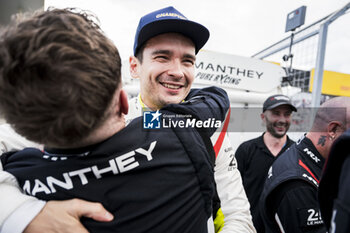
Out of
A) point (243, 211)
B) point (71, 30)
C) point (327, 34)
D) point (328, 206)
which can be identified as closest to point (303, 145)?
point (243, 211)

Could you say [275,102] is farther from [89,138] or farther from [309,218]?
[89,138]

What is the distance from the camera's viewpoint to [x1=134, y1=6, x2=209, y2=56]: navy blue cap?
1.07 m

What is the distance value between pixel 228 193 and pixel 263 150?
1.69 meters

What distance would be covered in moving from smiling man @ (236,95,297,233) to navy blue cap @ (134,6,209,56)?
1.75 metres

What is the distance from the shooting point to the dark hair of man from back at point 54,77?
44 cm

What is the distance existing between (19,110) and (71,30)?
0.64 feet

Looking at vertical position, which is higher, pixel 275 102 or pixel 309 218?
pixel 275 102

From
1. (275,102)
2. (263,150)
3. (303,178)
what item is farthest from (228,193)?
(275,102)

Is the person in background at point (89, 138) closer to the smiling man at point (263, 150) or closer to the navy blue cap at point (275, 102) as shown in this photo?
the smiling man at point (263, 150)

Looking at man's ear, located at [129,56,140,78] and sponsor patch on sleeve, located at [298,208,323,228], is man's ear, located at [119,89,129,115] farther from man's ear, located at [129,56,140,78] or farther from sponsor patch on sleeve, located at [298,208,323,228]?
sponsor patch on sleeve, located at [298,208,323,228]

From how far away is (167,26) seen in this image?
3.58 feet

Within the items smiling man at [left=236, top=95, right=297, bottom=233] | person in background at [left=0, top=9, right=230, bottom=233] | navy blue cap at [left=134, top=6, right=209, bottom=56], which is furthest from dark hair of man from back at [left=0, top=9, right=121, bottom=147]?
smiling man at [left=236, top=95, right=297, bottom=233]

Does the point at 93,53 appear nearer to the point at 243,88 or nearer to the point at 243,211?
the point at 243,211

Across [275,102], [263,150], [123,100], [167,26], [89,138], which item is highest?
[167,26]
